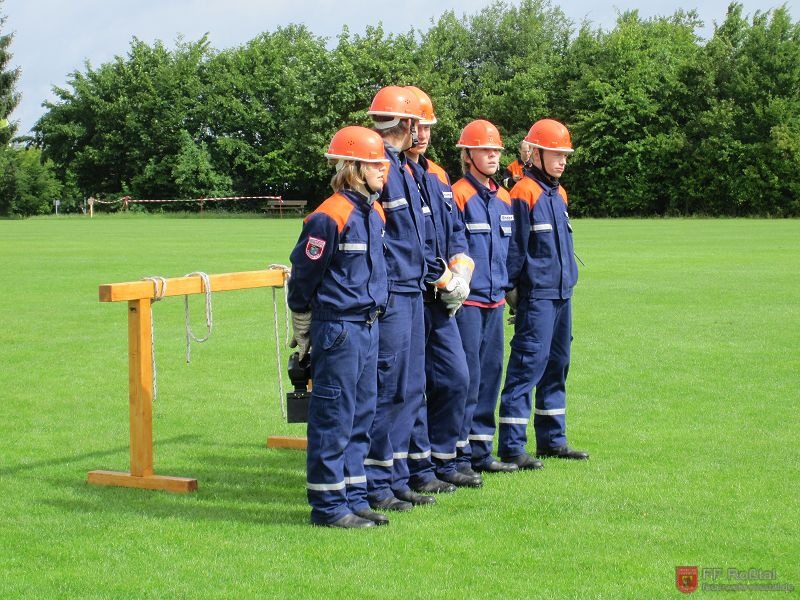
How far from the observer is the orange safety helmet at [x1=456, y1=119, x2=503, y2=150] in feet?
24.9

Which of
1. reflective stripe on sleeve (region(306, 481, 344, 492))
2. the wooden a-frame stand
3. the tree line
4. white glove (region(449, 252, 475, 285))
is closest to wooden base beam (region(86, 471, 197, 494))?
the wooden a-frame stand

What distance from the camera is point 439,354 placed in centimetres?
712

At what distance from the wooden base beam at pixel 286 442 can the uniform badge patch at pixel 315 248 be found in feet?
8.60

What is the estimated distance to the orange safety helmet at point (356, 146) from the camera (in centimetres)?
624

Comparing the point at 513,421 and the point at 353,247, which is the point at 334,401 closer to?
the point at 353,247

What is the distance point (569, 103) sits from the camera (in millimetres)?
70562

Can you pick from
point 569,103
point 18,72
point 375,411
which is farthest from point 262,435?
point 18,72

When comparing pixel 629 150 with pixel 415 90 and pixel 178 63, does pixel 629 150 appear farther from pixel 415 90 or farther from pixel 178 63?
pixel 415 90

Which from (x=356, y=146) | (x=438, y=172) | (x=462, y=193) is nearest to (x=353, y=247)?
(x=356, y=146)

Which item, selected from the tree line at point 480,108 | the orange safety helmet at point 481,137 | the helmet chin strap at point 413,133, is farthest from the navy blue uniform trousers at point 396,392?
the tree line at point 480,108

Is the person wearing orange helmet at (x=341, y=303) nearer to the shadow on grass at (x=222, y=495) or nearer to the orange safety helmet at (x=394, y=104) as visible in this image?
the shadow on grass at (x=222, y=495)

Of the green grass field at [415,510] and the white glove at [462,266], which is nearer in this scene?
the green grass field at [415,510]

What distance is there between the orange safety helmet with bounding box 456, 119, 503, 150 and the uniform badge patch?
1.78 meters

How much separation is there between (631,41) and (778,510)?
6693cm
